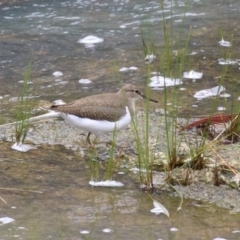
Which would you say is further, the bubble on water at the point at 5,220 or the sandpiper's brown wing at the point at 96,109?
the sandpiper's brown wing at the point at 96,109

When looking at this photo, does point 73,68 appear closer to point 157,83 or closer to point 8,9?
point 157,83

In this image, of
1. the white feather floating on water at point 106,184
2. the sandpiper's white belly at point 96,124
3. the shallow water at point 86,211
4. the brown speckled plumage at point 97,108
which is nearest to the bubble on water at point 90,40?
the brown speckled plumage at point 97,108

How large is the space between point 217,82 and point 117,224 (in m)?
3.21

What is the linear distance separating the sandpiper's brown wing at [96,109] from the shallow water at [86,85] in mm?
335

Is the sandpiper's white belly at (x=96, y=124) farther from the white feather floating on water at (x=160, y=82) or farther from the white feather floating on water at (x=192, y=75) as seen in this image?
the white feather floating on water at (x=192, y=75)

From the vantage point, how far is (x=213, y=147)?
5.16 meters

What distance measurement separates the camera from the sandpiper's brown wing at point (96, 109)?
223 inches

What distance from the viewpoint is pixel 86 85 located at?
7.39 meters

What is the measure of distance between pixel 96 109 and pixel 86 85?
5.53 feet

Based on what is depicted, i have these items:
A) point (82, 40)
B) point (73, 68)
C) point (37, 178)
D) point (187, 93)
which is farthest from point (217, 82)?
point (37, 178)

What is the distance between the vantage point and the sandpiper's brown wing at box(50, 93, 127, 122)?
567 centimetres

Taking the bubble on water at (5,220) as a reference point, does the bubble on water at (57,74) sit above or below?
below

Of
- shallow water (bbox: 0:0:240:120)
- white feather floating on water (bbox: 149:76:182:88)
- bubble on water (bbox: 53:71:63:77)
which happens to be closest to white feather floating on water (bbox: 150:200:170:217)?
shallow water (bbox: 0:0:240:120)

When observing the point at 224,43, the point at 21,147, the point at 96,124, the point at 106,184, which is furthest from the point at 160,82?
the point at 106,184
